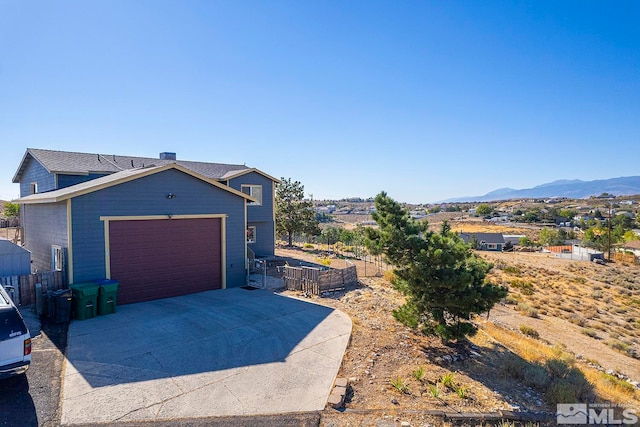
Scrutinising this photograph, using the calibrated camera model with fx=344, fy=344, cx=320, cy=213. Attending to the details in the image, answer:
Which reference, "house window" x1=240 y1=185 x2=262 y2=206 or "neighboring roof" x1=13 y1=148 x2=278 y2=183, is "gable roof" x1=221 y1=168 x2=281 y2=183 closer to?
"neighboring roof" x1=13 y1=148 x2=278 y2=183

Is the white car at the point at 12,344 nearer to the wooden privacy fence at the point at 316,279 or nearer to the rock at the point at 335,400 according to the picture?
the rock at the point at 335,400

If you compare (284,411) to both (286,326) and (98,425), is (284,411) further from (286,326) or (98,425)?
(286,326)

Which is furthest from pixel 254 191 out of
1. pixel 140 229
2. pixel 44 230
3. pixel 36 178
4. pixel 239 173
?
pixel 36 178

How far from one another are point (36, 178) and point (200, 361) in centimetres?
1661

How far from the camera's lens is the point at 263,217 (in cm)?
2134

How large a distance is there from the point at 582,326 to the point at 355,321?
50.6 feet

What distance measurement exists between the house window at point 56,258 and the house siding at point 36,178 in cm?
529

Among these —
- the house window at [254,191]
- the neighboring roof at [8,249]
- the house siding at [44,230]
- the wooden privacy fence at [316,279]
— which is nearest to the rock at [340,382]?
the wooden privacy fence at [316,279]

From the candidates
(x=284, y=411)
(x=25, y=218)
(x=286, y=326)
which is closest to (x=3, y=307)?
(x=284, y=411)

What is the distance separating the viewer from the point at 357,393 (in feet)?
20.4

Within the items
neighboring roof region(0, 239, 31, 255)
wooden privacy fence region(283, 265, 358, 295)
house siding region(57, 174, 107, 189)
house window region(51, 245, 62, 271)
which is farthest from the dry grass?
house siding region(57, 174, 107, 189)

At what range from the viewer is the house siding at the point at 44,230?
11.0 metres

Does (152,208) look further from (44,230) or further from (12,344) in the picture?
(12,344)

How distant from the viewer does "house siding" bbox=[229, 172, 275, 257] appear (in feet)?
68.5
